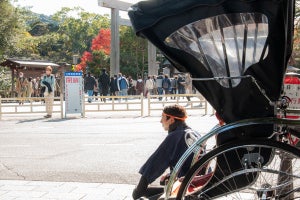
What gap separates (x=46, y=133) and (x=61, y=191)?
257 inches

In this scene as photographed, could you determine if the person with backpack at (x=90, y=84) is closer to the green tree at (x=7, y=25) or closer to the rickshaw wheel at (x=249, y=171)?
the green tree at (x=7, y=25)

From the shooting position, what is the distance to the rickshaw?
10.8 ft

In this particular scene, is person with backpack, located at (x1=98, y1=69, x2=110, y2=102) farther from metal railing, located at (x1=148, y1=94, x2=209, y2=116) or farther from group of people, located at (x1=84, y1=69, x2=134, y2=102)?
metal railing, located at (x1=148, y1=94, x2=209, y2=116)

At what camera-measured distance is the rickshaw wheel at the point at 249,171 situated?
330 cm

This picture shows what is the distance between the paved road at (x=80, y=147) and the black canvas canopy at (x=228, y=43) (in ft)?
9.56

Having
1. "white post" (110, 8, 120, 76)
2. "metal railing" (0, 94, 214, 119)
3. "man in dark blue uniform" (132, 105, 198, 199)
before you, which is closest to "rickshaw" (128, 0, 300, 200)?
"man in dark blue uniform" (132, 105, 198, 199)

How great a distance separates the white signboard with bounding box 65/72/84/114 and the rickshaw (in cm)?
1262

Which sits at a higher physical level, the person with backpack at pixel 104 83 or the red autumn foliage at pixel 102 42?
the red autumn foliage at pixel 102 42

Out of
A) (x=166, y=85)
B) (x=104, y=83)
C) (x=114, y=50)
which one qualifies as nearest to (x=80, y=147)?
(x=104, y=83)

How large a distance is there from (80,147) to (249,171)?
6429 millimetres

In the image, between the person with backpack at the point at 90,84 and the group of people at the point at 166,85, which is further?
the group of people at the point at 166,85

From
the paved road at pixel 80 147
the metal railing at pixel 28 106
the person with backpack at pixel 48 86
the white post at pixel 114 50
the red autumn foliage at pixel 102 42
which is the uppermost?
the red autumn foliage at pixel 102 42

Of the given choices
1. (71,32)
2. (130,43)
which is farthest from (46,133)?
(71,32)

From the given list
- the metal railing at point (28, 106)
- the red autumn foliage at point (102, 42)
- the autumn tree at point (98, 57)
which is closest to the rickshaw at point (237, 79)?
the metal railing at point (28, 106)
